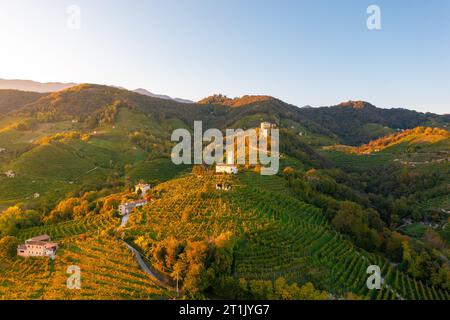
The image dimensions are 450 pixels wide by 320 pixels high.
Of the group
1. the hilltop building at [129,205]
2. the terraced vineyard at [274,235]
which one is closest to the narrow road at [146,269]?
the terraced vineyard at [274,235]

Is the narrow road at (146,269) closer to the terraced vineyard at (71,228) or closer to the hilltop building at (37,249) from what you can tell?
the hilltop building at (37,249)

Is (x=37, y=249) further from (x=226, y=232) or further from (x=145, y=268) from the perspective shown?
(x=226, y=232)

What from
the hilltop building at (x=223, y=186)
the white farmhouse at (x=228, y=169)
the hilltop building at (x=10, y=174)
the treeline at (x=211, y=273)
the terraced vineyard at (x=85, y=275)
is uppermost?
the white farmhouse at (x=228, y=169)

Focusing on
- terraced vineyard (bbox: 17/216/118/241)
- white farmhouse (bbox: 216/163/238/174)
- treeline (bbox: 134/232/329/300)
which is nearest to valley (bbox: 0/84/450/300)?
treeline (bbox: 134/232/329/300)

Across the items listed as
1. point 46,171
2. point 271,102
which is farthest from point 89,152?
point 271,102

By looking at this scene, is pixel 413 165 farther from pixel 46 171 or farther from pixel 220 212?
pixel 46 171

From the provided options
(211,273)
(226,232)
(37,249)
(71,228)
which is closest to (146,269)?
(211,273)
